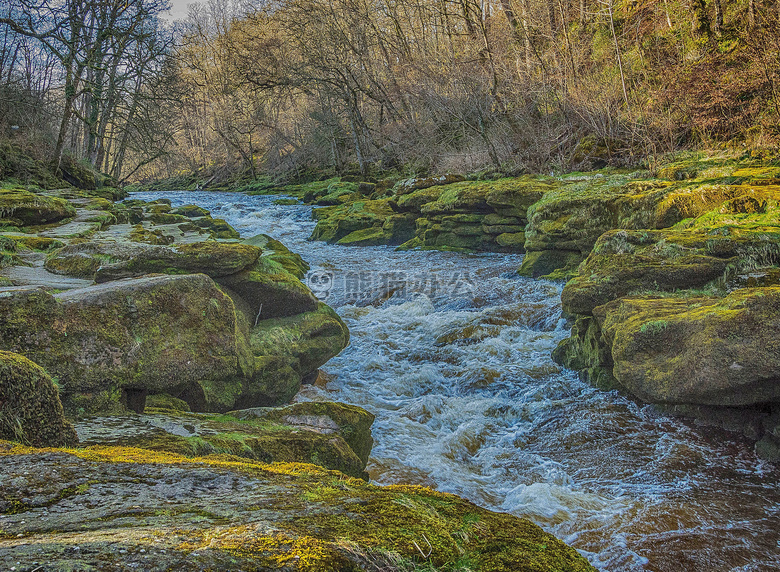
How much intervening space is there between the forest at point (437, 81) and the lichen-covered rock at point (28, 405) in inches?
415

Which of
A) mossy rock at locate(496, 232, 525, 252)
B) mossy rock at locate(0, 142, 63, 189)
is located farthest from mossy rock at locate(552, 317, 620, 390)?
mossy rock at locate(0, 142, 63, 189)

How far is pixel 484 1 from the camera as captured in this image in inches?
850

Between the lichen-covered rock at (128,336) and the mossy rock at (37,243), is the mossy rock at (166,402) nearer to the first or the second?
the lichen-covered rock at (128,336)

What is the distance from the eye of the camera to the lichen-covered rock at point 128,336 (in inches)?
129

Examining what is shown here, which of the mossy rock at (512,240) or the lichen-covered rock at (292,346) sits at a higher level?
the mossy rock at (512,240)

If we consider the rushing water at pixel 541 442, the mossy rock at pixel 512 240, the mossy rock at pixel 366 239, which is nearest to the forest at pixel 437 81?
the mossy rock at pixel 512 240

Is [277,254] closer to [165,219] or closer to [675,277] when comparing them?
[165,219]

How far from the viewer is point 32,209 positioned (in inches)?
380

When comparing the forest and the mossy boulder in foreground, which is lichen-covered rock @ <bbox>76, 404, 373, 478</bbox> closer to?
the mossy boulder in foreground

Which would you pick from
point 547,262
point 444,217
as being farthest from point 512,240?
point 547,262

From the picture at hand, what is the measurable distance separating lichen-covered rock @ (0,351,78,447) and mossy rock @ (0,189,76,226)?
8824 millimetres

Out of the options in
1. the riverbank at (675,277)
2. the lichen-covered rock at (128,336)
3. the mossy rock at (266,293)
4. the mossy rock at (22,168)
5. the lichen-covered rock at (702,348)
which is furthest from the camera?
the mossy rock at (22,168)

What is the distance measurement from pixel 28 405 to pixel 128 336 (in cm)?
169

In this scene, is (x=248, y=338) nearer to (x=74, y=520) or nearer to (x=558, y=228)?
(x=74, y=520)
